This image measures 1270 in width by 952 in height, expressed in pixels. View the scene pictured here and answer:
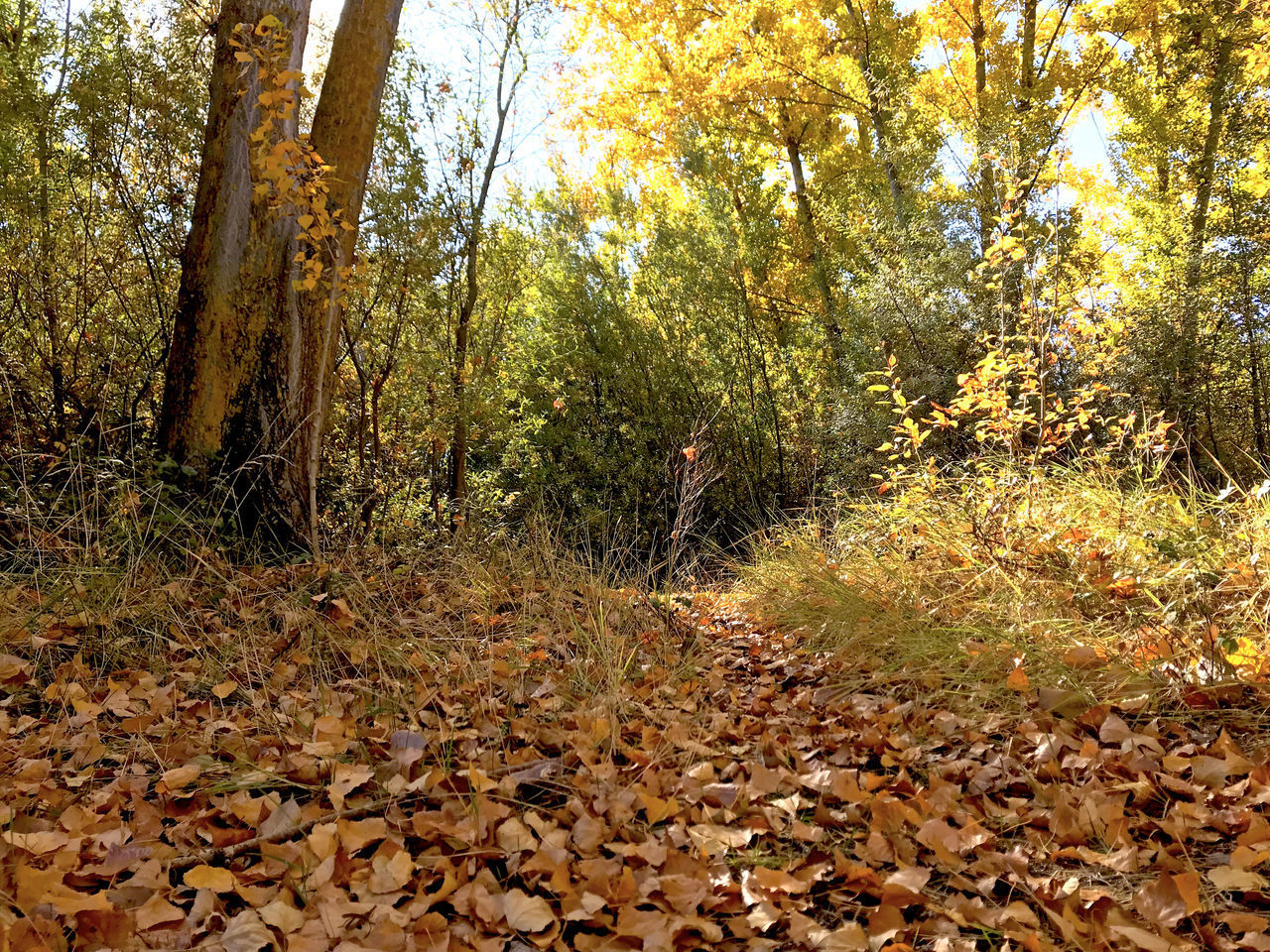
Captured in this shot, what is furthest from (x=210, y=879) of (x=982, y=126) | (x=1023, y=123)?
(x=1023, y=123)

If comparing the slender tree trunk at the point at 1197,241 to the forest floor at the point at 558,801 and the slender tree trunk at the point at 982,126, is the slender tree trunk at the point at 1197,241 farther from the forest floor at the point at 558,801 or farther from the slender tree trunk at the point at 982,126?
the forest floor at the point at 558,801

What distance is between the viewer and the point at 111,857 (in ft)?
4.90

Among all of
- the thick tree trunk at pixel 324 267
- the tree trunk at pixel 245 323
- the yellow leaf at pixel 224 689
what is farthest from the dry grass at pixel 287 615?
the thick tree trunk at pixel 324 267

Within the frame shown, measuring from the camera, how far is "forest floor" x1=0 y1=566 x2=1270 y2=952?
142 centimetres

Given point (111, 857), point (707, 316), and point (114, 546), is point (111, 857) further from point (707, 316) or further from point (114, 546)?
point (707, 316)

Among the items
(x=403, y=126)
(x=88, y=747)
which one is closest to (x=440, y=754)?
(x=88, y=747)

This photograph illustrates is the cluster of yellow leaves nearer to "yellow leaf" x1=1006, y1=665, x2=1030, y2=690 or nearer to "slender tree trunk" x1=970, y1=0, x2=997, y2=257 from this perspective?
"yellow leaf" x1=1006, y1=665, x2=1030, y2=690

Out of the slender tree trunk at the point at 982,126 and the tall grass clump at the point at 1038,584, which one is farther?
the slender tree trunk at the point at 982,126

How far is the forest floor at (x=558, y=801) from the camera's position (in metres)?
1.42

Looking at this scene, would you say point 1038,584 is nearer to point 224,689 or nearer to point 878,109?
point 224,689

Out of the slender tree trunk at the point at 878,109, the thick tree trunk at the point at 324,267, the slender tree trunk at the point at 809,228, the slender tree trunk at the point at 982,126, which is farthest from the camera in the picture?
the slender tree trunk at the point at 809,228

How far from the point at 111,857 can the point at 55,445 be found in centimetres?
356

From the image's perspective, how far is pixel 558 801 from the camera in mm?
1905

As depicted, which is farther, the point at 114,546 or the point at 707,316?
the point at 707,316
